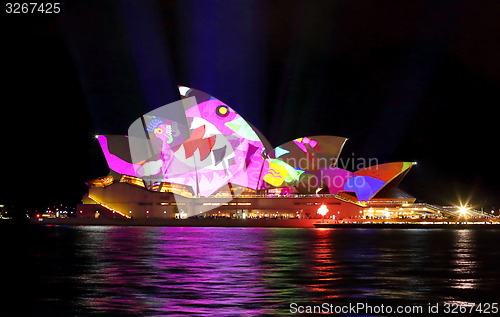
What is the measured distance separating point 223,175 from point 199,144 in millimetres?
6683

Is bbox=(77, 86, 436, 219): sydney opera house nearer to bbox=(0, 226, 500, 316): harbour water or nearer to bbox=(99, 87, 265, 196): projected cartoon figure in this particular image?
bbox=(99, 87, 265, 196): projected cartoon figure

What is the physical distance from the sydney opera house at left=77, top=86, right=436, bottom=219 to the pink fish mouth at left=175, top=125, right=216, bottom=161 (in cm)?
10

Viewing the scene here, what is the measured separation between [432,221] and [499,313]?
56.8 meters

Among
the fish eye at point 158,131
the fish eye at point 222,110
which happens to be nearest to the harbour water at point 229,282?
the fish eye at point 222,110

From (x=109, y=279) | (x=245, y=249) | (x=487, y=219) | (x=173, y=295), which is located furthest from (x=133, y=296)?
(x=487, y=219)

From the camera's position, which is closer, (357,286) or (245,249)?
(357,286)

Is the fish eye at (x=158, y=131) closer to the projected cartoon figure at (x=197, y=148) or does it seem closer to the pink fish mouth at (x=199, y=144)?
the projected cartoon figure at (x=197, y=148)

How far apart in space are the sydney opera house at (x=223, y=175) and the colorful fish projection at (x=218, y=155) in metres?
0.10

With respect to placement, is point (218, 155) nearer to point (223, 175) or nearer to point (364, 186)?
point (223, 175)

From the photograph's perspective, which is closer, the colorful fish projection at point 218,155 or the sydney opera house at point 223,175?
the colorful fish projection at point 218,155

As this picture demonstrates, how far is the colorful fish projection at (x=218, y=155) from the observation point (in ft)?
189

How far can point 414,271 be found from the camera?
690 inches

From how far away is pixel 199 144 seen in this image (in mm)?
60031

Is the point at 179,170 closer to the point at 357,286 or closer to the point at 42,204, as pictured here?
the point at 42,204
